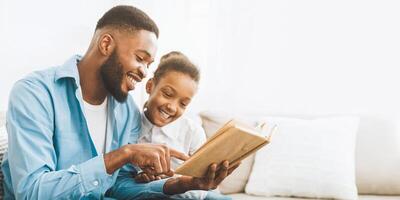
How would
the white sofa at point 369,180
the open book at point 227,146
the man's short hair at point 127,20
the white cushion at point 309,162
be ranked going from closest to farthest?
the open book at point 227,146, the man's short hair at point 127,20, the white cushion at point 309,162, the white sofa at point 369,180

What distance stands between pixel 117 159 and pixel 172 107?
1.54 feet

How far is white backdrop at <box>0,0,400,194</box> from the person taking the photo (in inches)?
96.0

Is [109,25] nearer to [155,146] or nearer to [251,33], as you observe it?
[155,146]

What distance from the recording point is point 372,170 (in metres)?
2.17

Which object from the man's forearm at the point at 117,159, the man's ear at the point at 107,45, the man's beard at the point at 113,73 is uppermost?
the man's ear at the point at 107,45

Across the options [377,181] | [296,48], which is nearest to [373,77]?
[296,48]

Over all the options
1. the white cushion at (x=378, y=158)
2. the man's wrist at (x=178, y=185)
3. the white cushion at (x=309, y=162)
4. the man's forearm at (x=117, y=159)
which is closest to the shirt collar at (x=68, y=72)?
the man's forearm at (x=117, y=159)

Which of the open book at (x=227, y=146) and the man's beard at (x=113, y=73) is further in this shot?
the man's beard at (x=113, y=73)

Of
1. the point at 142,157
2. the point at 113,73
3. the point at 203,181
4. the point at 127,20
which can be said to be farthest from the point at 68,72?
the point at 203,181

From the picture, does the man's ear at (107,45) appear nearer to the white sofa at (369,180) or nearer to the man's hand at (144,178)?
the man's hand at (144,178)

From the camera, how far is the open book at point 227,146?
3.67 ft

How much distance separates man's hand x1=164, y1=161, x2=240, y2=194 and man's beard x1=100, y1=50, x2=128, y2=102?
323 mm

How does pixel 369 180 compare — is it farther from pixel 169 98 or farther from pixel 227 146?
pixel 227 146

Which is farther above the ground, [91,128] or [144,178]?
[91,128]
